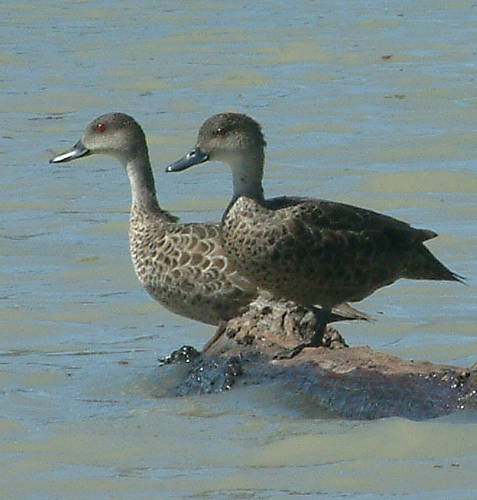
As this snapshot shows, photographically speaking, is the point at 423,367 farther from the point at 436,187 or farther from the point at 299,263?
the point at 436,187

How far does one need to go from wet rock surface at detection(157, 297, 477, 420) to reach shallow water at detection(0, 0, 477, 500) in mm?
98

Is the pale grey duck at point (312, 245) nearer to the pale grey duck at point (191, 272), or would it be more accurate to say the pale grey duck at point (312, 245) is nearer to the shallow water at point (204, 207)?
the pale grey duck at point (191, 272)

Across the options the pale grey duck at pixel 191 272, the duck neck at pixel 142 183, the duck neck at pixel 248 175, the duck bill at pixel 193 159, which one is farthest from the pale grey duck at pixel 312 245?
the duck neck at pixel 142 183

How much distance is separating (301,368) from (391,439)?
2.64ft

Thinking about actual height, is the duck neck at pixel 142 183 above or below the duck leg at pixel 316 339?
above

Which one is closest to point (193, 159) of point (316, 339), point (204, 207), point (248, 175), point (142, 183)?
point (248, 175)

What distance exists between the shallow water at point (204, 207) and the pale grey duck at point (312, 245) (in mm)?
504

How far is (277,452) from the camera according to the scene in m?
7.20

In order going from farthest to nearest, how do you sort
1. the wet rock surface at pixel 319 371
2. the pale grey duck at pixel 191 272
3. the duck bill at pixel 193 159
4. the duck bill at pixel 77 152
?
1. the duck bill at pixel 77 152
2. the duck bill at pixel 193 159
3. the pale grey duck at pixel 191 272
4. the wet rock surface at pixel 319 371

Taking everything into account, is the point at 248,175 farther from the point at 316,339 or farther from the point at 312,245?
the point at 316,339

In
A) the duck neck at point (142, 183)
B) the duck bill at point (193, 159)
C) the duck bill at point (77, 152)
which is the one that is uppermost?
the duck bill at point (193, 159)

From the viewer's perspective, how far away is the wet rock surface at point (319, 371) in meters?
7.37

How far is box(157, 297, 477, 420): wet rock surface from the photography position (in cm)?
737

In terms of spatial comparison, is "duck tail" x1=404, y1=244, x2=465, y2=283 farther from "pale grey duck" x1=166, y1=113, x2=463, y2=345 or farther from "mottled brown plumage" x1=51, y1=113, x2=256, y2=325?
"mottled brown plumage" x1=51, y1=113, x2=256, y2=325
